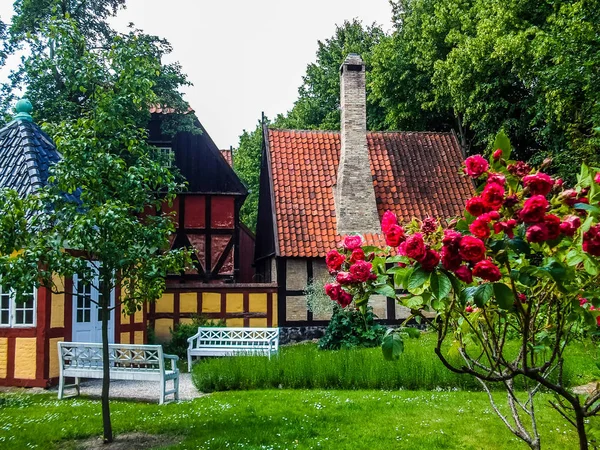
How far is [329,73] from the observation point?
31.1 meters

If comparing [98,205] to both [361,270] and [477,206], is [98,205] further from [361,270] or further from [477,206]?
[477,206]

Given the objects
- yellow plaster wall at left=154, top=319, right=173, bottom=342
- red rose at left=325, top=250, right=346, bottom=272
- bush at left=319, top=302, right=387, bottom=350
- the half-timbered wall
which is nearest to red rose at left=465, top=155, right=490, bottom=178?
red rose at left=325, top=250, right=346, bottom=272

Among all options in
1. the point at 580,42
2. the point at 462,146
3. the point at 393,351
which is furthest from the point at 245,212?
the point at 393,351

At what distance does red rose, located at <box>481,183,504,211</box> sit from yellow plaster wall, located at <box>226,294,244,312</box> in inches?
564

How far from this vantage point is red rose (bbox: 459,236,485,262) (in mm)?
2736

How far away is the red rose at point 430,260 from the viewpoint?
112 inches

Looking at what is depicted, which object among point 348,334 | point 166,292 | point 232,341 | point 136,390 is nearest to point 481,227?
point 136,390

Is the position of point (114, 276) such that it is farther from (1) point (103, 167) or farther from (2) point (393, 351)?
(2) point (393, 351)

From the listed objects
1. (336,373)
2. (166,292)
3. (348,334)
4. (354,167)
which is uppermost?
(354,167)

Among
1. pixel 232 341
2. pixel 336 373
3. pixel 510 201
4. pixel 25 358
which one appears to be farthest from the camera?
pixel 232 341

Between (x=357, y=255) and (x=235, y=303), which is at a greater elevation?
(x=357, y=255)

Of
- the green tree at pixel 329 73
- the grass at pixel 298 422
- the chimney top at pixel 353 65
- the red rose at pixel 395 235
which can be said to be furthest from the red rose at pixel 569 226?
the green tree at pixel 329 73

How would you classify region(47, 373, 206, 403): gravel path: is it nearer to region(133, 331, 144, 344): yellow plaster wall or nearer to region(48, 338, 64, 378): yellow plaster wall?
region(48, 338, 64, 378): yellow plaster wall

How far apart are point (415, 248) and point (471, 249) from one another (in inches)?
9.4
